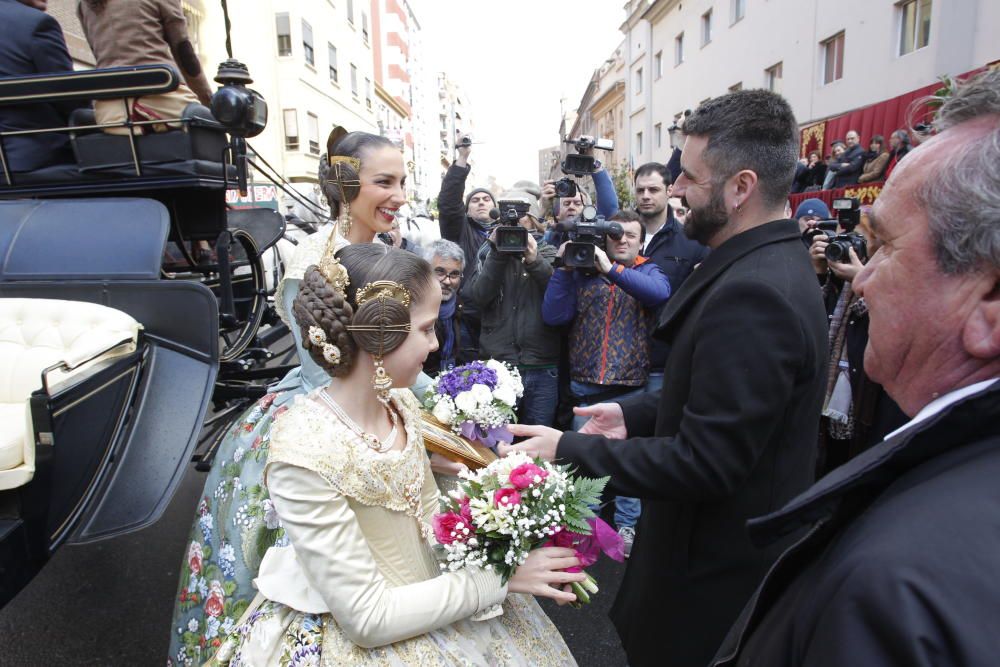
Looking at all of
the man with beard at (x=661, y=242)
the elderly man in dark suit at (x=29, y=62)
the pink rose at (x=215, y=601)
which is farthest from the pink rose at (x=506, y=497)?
the elderly man in dark suit at (x=29, y=62)

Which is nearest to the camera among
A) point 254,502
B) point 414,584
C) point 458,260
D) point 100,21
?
point 414,584

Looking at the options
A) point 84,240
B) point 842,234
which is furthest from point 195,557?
point 842,234

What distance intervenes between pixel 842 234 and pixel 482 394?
275cm

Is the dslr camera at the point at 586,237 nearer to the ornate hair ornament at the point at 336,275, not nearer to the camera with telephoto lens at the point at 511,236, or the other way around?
the camera with telephoto lens at the point at 511,236

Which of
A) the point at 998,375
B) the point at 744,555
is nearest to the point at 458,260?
the point at 744,555

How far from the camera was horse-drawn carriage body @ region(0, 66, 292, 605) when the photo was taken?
2.10 m

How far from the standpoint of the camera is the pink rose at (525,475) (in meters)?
1.43

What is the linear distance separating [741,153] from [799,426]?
2.71 feet

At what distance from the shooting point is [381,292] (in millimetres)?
1459

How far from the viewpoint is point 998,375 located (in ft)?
2.70

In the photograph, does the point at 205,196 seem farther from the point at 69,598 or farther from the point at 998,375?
the point at 998,375

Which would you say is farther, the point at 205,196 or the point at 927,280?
the point at 205,196

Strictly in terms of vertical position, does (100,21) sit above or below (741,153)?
above

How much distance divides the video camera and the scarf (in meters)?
2.37
